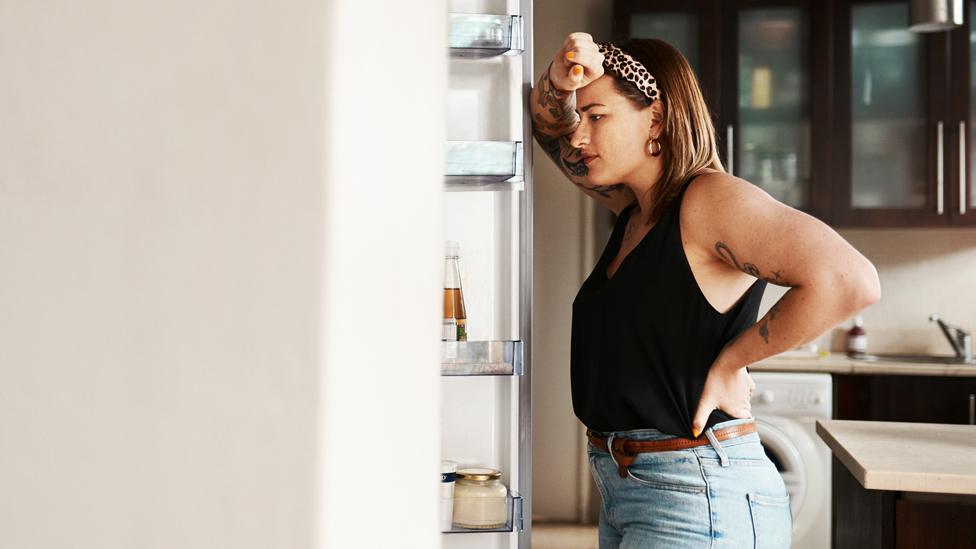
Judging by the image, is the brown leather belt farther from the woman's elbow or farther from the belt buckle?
the woman's elbow

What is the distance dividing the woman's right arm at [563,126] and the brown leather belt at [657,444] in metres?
0.42

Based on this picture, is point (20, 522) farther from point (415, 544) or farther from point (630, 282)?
point (630, 282)

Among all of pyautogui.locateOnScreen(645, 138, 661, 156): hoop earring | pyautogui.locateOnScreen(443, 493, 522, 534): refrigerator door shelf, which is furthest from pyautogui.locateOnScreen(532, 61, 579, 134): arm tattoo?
pyautogui.locateOnScreen(443, 493, 522, 534): refrigerator door shelf

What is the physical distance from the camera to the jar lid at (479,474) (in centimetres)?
124

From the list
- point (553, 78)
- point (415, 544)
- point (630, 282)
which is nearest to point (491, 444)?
point (630, 282)

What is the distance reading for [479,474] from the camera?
124cm

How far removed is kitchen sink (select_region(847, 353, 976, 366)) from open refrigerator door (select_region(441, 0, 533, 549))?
2.08m

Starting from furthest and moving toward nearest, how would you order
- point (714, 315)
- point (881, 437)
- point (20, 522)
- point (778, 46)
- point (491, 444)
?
point (778, 46)
point (881, 437)
point (491, 444)
point (714, 315)
point (20, 522)

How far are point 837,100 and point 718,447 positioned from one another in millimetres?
2373

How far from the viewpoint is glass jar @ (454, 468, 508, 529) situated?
124 cm

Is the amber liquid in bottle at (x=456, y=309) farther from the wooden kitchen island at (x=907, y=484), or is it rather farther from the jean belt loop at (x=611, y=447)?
the wooden kitchen island at (x=907, y=484)

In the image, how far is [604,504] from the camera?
1195 mm

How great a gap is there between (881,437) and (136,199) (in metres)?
1.56

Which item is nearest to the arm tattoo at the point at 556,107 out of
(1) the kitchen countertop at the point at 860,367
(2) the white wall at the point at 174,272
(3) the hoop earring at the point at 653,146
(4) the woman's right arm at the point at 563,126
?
(4) the woman's right arm at the point at 563,126
